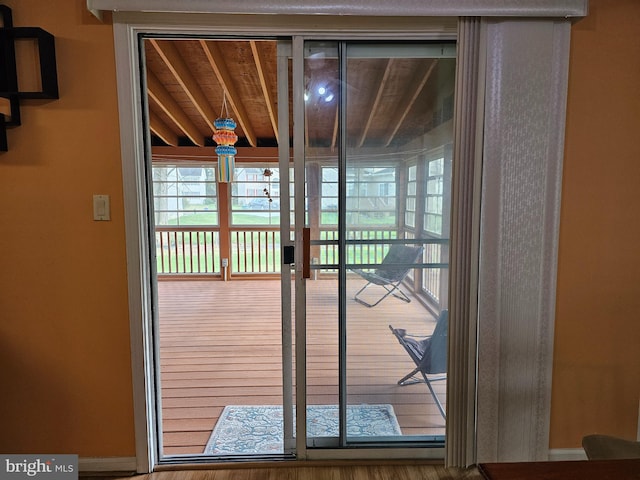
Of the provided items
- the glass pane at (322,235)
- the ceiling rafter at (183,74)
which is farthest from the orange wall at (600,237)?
the ceiling rafter at (183,74)

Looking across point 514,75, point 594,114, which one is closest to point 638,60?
point 594,114

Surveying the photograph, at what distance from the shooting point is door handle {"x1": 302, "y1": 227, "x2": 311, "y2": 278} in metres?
1.75

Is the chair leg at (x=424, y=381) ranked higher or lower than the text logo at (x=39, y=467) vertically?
higher

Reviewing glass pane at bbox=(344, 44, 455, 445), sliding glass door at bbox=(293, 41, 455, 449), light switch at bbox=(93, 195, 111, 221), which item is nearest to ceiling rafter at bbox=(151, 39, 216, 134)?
light switch at bbox=(93, 195, 111, 221)

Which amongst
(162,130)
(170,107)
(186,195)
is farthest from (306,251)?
(186,195)

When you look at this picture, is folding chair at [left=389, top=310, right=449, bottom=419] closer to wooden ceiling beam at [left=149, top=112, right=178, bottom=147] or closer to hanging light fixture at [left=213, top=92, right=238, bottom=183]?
hanging light fixture at [left=213, top=92, right=238, bottom=183]

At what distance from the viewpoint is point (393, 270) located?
6.03 feet

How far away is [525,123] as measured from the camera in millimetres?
1626

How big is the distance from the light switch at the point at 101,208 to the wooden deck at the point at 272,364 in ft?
3.18

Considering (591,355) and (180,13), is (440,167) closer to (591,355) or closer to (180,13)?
(591,355)

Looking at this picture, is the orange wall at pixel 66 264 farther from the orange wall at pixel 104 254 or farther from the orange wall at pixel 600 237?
the orange wall at pixel 600 237

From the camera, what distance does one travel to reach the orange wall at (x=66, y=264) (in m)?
1.63

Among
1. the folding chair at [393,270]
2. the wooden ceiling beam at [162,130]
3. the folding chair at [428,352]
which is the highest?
the wooden ceiling beam at [162,130]

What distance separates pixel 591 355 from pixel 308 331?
1361 mm
